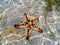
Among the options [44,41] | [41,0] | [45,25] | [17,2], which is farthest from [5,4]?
[44,41]

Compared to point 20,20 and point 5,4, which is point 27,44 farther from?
point 5,4

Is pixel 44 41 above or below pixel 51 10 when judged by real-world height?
below

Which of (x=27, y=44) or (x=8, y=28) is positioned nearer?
(x=27, y=44)

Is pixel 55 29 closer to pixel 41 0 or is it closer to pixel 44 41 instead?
pixel 44 41

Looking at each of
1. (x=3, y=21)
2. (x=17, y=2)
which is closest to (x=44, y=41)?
(x=3, y=21)

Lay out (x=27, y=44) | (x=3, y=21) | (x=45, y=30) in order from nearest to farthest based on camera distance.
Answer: (x=27, y=44) → (x=45, y=30) → (x=3, y=21)

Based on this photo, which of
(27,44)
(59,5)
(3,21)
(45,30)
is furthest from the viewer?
(59,5)
